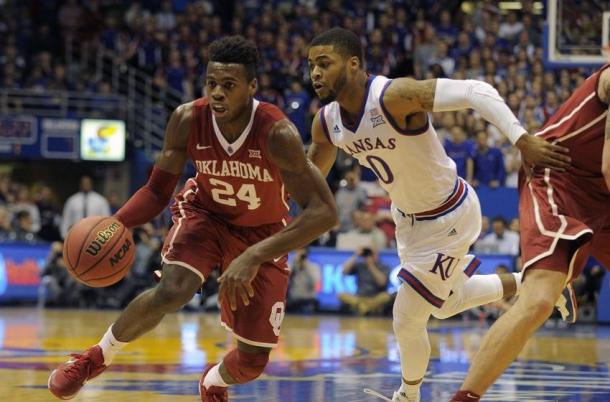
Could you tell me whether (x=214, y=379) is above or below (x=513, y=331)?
below

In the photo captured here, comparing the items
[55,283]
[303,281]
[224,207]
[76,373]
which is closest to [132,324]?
[76,373]

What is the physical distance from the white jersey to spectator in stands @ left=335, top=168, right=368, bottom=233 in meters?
10.0

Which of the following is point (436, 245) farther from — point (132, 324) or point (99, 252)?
point (99, 252)

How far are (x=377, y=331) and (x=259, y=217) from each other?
709cm

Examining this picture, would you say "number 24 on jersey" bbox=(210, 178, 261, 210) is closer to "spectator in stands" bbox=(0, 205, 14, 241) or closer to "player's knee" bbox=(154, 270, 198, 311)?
"player's knee" bbox=(154, 270, 198, 311)

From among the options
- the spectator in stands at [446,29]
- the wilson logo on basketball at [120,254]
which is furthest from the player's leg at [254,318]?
the spectator in stands at [446,29]

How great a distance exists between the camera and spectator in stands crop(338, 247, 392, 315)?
15.6 metres

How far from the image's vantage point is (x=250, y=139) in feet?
20.1

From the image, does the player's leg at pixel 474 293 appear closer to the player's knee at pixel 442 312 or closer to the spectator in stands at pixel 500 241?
the player's knee at pixel 442 312

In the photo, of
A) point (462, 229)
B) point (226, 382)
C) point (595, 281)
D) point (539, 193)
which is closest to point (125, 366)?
point (226, 382)

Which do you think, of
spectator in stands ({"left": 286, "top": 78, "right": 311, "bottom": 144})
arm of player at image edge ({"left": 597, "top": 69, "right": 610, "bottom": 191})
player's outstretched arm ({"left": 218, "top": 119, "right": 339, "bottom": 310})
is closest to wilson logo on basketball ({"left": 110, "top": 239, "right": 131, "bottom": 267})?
player's outstretched arm ({"left": 218, "top": 119, "right": 339, "bottom": 310})

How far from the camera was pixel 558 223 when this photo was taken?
5.46m

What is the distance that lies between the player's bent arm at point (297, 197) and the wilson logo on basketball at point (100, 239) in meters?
1.00

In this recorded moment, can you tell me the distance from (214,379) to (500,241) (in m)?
9.42
